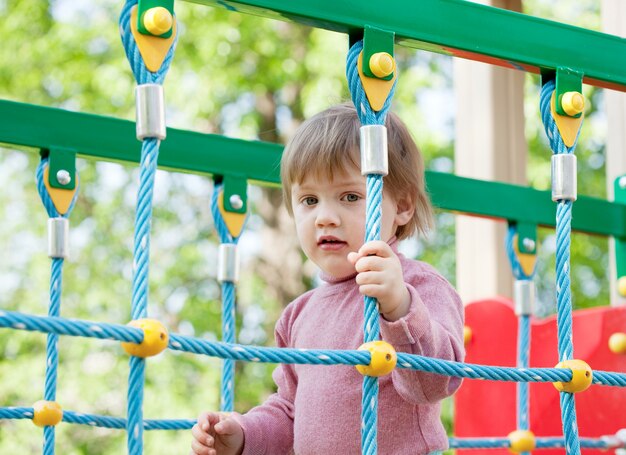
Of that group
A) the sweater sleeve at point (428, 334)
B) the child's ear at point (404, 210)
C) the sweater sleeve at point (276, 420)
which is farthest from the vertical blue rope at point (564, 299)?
the sweater sleeve at point (276, 420)

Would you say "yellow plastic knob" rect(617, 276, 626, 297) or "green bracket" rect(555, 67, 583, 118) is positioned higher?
"green bracket" rect(555, 67, 583, 118)

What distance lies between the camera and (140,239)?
899 millimetres

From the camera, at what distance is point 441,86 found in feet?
21.1

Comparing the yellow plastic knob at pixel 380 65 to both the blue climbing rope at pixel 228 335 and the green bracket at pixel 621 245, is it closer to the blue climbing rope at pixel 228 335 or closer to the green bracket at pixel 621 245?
the blue climbing rope at pixel 228 335

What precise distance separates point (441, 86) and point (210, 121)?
164 cm

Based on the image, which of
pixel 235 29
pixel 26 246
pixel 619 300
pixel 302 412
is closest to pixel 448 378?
pixel 302 412

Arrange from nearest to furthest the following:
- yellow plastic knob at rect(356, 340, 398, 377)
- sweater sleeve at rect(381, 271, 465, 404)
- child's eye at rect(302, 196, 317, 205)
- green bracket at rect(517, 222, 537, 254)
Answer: yellow plastic knob at rect(356, 340, 398, 377), sweater sleeve at rect(381, 271, 465, 404), child's eye at rect(302, 196, 317, 205), green bracket at rect(517, 222, 537, 254)

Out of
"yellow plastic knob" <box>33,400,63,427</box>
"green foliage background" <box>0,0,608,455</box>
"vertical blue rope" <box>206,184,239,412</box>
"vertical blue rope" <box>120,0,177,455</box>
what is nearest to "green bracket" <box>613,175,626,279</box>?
"vertical blue rope" <box>206,184,239,412</box>

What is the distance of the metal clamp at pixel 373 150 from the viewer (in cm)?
102

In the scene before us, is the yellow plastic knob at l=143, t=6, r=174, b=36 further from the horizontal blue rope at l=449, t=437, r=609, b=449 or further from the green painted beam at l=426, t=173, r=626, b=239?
the horizontal blue rope at l=449, t=437, r=609, b=449

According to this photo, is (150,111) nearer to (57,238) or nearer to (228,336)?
(57,238)

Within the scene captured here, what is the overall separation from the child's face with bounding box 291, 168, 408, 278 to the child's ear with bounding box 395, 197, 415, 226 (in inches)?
0.9

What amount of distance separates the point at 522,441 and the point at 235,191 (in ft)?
2.23

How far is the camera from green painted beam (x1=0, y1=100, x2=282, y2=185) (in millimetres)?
1447
